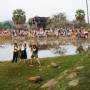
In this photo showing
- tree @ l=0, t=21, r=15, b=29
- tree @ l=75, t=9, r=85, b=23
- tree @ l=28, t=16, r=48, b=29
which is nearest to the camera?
tree @ l=28, t=16, r=48, b=29

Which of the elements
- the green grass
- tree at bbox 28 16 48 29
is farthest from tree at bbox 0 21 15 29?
the green grass

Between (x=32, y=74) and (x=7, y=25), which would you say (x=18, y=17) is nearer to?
(x=7, y=25)

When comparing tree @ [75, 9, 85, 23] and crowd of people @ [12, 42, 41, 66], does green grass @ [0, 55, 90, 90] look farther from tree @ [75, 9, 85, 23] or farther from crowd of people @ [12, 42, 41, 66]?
tree @ [75, 9, 85, 23]

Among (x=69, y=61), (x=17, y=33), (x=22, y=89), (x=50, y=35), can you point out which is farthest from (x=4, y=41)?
(x=22, y=89)

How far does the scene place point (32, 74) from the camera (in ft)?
80.8

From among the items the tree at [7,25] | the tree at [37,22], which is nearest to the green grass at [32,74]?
the tree at [37,22]

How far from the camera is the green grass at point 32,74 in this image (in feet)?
53.6

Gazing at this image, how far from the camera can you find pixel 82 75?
55.3 feet

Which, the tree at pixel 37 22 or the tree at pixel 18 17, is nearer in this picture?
the tree at pixel 37 22

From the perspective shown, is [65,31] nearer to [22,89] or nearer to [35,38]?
[35,38]

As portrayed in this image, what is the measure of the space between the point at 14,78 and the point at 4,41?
41975 millimetres

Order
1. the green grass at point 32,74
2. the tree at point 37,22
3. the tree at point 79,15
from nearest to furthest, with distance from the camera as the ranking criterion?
the green grass at point 32,74
the tree at point 37,22
the tree at point 79,15

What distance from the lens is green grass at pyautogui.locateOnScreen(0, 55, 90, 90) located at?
16.3 m

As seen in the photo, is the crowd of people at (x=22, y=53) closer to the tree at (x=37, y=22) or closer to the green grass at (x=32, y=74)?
the green grass at (x=32, y=74)
